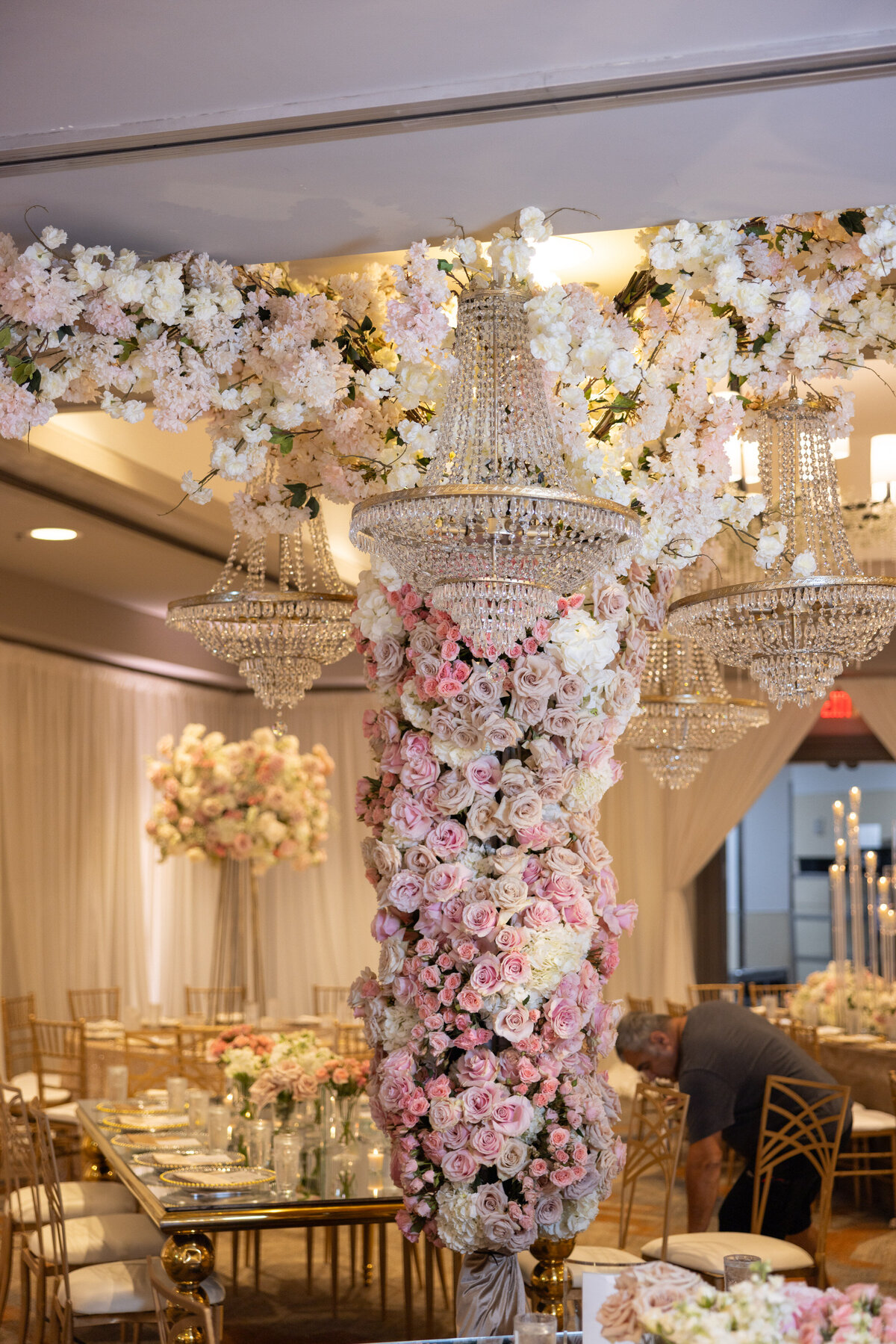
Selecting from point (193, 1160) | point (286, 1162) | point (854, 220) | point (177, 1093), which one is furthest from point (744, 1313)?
point (177, 1093)

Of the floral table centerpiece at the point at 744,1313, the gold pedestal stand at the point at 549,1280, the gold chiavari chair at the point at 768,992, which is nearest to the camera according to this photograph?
the floral table centerpiece at the point at 744,1313

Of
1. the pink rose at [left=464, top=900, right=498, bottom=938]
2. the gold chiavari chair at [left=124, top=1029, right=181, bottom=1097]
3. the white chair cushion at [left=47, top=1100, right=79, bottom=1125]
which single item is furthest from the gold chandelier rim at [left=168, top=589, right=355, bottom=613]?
the white chair cushion at [left=47, top=1100, right=79, bottom=1125]

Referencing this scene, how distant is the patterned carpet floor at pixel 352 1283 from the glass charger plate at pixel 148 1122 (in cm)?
87

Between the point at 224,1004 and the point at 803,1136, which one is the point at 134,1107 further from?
the point at 224,1004

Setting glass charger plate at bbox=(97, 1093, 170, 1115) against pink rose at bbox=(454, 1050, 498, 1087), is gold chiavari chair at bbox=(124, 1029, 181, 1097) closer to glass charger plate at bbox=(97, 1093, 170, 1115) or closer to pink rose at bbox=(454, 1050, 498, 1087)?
glass charger plate at bbox=(97, 1093, 170, 1115)

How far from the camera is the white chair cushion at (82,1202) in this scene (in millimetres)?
4977

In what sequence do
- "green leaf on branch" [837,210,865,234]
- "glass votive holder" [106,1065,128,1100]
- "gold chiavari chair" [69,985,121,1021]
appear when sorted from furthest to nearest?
"gold chiavari chair" [69,985,121,1021] < "glass votive holder" [106,1065,128,1100] < "green leaf on branch" [837,210,865,234]

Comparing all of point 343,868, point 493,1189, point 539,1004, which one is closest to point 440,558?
point 539,1004

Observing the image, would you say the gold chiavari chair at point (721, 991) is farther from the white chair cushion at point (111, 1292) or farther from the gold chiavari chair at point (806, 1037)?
the white chair cushion at point (111, 1292)

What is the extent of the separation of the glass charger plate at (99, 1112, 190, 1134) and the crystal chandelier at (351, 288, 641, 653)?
338cm

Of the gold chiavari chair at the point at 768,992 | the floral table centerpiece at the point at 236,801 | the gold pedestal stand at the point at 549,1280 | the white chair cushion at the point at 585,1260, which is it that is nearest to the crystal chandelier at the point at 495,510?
the gold pedestal stand at the point at 549,1280

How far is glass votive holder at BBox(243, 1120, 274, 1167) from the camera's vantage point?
448 centimetres

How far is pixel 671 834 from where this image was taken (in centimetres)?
1041

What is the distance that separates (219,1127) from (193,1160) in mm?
388
